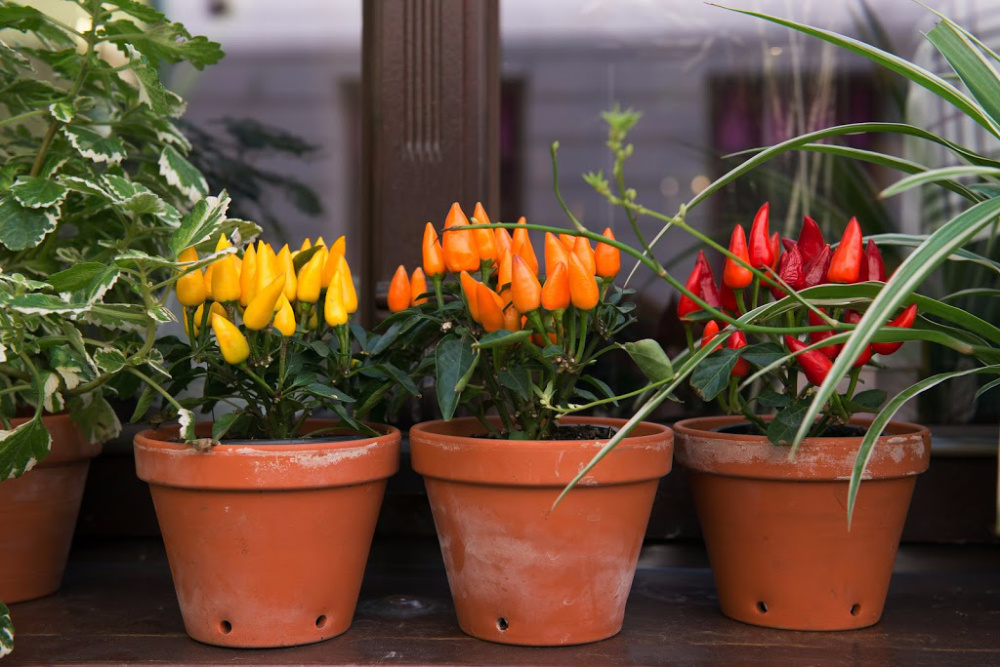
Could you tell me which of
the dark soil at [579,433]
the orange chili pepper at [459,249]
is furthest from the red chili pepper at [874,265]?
the orange chili pepper at [459,249]

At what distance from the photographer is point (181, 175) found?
1.19m

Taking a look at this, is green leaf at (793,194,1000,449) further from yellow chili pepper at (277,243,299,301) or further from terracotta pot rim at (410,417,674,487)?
yellow chili pepper at (277,243,299,301)

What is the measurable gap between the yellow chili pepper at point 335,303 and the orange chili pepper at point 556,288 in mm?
222

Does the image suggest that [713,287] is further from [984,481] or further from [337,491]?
[984,481]

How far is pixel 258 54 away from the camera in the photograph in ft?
4.87

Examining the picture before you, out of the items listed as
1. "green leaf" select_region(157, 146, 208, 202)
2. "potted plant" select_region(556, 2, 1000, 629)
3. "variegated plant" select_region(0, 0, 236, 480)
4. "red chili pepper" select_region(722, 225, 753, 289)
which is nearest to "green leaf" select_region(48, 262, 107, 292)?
"variegated plant" select_region(0, 0, 236, 480)

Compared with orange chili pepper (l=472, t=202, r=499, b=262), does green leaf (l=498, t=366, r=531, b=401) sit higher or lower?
lower

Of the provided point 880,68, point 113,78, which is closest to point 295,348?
point 113,78

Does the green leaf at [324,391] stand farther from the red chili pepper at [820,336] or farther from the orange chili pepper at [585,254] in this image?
the red chili pepper at [820,336]

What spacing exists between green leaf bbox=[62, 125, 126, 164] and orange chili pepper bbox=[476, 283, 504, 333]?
477 millimetres

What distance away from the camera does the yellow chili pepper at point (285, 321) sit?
3.23 ft

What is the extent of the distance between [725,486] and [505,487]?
266mm

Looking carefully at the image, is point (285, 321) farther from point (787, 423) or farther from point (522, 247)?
point (787, 423)

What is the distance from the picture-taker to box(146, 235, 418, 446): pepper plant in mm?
993
